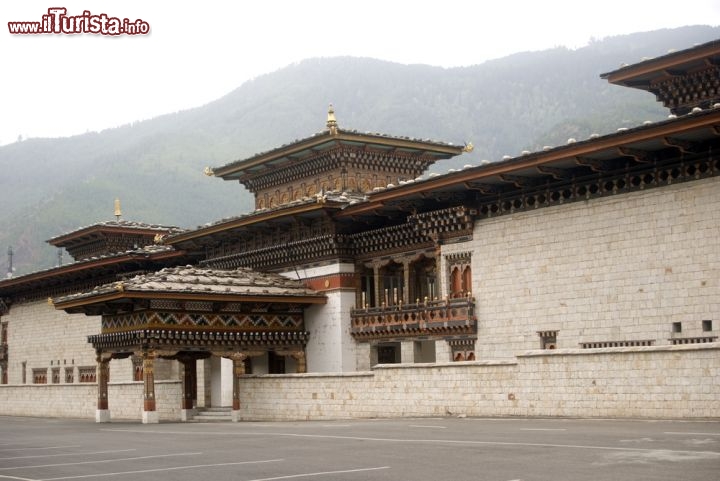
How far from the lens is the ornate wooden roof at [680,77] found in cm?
2623

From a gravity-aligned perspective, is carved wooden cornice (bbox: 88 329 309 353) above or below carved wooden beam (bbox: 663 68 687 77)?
below

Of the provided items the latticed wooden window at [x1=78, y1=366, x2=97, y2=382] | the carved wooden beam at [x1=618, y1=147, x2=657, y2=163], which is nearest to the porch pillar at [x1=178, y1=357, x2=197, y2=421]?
the latticed wooden window at [x1=78, y1=366, x2=97, y2=382]

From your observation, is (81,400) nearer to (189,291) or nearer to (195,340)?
(195,340)

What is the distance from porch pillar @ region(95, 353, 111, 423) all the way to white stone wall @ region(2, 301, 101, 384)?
32.3 feet

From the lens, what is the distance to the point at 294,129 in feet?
572

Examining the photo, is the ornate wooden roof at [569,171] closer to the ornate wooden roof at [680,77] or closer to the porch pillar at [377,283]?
the porch pillar at [377,283]

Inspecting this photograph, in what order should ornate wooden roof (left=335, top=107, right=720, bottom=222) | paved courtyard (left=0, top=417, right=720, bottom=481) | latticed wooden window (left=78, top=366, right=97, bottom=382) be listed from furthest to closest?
latticed wooden window (left=78, top=366, right=97, bottom=382), ornate wooden roof (left=335, top=107, right=720, bottom=222), paved courtyard (left=0, top=417, right=720, bottom=481)

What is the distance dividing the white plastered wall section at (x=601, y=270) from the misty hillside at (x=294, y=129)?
98.3 metres

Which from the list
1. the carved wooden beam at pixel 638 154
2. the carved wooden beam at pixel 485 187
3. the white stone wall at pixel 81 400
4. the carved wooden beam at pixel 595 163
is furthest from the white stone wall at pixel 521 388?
the carved wooden beam at pixel 485 187

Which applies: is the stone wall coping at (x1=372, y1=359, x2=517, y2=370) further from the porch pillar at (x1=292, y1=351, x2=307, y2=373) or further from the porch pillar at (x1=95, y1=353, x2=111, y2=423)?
the porch pillar at (x1=95, y1=353, x2=111, y2=423)

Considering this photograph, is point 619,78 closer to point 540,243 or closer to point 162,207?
point 540,243

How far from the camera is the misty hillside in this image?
137250mm

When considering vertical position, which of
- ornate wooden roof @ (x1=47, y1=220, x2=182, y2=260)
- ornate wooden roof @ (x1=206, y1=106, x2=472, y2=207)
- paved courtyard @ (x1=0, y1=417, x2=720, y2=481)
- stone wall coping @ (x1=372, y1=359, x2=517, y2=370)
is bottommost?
paved courtyard @ (x1=0, y1=417, x2=720, y2=481)

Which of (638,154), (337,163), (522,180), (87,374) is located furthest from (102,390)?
(638,154)
